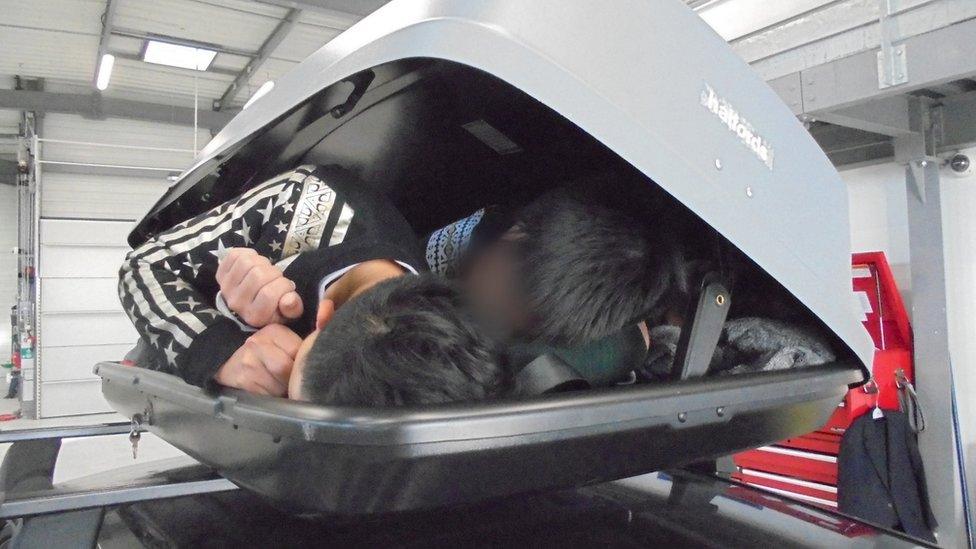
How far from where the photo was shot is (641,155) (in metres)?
0.51

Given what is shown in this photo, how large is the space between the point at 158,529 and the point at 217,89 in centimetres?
773

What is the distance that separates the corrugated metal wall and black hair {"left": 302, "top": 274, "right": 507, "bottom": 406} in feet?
26.1

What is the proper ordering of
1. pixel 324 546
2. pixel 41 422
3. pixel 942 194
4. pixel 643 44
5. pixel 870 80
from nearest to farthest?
pixel 643 44, pixel 324 546, pixel 870 80, pixel 942 194, pixel 41 422

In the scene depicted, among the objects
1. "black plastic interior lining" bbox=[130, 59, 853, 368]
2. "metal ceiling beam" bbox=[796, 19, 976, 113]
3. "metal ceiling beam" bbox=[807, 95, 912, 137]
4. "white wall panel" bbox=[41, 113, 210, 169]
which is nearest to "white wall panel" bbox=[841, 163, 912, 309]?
"metal ceiling beam" bbox=[807, 95, 912, 137]

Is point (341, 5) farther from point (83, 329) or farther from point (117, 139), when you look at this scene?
point (117, 139)

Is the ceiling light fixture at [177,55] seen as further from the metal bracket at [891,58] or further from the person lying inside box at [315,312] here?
the person lying inside box at [315,312]

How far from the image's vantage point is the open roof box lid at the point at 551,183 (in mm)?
421

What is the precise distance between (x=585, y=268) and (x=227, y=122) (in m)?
6.80

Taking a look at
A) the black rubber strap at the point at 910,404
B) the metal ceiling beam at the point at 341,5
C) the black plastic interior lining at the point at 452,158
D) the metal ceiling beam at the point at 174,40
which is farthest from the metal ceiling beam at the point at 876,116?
the metal ceiling beam at the point at 174,40

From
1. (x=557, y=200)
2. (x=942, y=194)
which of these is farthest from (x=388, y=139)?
(x=942, y=194)

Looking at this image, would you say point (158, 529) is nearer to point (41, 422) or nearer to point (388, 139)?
point (388, 139)

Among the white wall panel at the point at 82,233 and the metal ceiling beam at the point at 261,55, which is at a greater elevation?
the metal ceiling beam at the point at 261,55

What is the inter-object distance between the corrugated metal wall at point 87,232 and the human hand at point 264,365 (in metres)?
7.82

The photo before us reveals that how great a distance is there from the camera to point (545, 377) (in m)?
0.54
